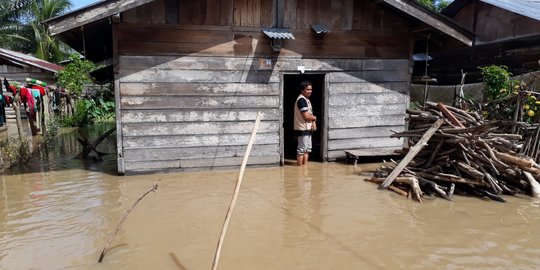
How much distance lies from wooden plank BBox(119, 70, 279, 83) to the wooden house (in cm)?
2

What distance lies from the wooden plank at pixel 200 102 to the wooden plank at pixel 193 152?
31.3 inches

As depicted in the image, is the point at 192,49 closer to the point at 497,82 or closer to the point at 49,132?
the point at 497,82

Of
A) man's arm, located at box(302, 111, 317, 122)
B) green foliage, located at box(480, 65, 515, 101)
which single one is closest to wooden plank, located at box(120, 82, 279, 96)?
man's arm, located at box(302, 111, 317, 122)

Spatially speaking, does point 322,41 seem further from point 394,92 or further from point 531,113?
point 531,113

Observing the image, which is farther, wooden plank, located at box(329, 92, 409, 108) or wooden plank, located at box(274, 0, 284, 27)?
wooden plank, located at box(329, 92, 409, 108)

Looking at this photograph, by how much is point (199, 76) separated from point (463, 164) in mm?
4790

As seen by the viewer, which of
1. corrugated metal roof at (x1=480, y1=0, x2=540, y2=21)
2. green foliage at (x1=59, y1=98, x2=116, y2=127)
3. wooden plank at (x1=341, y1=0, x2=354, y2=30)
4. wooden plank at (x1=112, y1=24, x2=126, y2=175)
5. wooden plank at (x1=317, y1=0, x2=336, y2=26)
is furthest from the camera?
green foliage at (x1=59, y1=98, x2=116, y2=127)

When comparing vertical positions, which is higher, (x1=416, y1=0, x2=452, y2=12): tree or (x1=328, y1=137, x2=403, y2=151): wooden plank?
(x1=416, y1=0, x2=452, y2=12): tree

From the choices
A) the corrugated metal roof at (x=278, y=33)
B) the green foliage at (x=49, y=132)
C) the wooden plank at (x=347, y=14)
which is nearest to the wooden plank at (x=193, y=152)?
the corrugated metal roof at (x=278, y=33)

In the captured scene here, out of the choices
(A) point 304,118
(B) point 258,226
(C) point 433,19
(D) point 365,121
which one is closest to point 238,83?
(A) point 304,118

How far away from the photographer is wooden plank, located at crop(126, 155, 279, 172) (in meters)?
→ 7.26

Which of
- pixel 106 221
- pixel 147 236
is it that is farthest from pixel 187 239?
pixel 106 221

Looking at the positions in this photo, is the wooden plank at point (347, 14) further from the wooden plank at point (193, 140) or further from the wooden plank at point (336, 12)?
the wooden plank at point (193, 140)

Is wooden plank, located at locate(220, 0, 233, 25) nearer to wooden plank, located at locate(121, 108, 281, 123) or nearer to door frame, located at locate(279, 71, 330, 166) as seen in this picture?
door frame, located at locate(279, 71, 330, 166)
